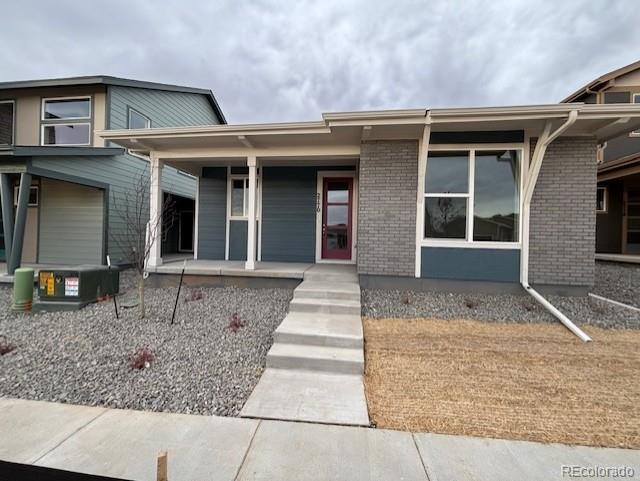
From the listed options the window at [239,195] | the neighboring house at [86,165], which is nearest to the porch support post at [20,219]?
the neighboring house at [86,165]

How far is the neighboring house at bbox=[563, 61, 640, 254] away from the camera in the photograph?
33.5 feet

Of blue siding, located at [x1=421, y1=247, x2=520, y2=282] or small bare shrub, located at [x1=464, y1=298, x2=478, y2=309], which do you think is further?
blue siding, located at [x1=421, y1=247, x2=520, y2=282]

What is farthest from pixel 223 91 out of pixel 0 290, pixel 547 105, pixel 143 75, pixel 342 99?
pixel 547 105

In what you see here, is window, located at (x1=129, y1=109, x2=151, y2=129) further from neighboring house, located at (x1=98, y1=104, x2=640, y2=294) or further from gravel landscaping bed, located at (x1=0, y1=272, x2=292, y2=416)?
gravel landscaping bed, located at (x1=0, y1=272, x2=292, y2=416)

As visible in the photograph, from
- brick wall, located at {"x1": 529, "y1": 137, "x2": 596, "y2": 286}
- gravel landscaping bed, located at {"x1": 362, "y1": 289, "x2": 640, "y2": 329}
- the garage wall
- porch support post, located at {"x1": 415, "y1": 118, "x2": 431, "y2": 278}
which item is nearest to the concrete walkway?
gravel landscaping bed, located at {"x1": 362, "y1": 289, "x2": 640, "y2": 329}

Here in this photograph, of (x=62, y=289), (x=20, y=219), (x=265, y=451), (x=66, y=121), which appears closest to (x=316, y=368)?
(x=265, y=451)

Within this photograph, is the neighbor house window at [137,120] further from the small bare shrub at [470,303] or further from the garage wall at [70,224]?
the small bare shrub at [470,303]

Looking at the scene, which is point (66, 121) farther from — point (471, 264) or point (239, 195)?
point (471, 264)

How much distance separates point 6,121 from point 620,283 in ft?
55.0

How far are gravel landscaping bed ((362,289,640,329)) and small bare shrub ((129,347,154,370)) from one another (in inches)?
112

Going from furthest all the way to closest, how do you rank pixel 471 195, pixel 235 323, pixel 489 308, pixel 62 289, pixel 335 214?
pixel 335 214, pixel 471 195, pixel 62 289, pixel 489 308, pixel 235 323

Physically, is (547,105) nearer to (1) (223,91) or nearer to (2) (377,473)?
(2) (377,473)

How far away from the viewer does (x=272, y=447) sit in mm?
1947

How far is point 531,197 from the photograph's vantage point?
4.97m
